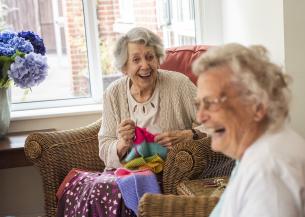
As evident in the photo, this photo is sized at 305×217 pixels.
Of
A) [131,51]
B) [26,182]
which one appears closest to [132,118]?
[131,51]

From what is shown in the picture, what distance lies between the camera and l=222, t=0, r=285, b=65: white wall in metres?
2.50

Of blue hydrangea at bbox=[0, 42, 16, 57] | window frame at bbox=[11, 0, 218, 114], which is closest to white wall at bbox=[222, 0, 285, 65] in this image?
window frame at bbox=[11, 0, 218, 114]

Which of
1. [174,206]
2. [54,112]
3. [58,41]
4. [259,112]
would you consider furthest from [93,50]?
[259,112]

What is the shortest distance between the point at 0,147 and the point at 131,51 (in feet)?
3.17

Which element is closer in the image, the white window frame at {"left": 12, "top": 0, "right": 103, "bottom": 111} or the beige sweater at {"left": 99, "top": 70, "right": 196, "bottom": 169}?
the beige sweater at {"left": 99, "top": 70, "right": 196, "bottom": 169}

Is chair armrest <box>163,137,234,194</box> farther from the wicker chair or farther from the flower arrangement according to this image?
the flower arrangement

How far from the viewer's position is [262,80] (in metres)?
1.28

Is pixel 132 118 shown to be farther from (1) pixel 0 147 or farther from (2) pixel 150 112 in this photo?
(1) pixel 0 147

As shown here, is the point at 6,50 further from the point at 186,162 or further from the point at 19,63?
the point at 186,162

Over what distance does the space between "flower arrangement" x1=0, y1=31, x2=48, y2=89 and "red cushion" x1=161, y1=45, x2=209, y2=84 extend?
28.2 inches

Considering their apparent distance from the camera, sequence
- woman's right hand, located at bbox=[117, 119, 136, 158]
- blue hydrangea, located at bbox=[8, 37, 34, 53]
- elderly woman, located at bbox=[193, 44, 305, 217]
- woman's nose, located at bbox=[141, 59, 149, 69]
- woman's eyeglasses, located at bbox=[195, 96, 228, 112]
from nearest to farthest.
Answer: elderly woman, located at bbox=[193, 44, 305, 217] → woman's eyeglasses, located at bbox=[195, 96, 228, 112] → woman's right hand, located at bbox=[117, 119, 136, 158] → woman's nose, located at bbox=[141, 59, 149, 69] → blue hydrangea, located at bbox=[8, 37, 34, 53]

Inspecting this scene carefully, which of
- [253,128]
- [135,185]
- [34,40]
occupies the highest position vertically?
[34,40]

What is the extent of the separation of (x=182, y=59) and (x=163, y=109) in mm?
511

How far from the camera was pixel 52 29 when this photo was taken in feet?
12.1
